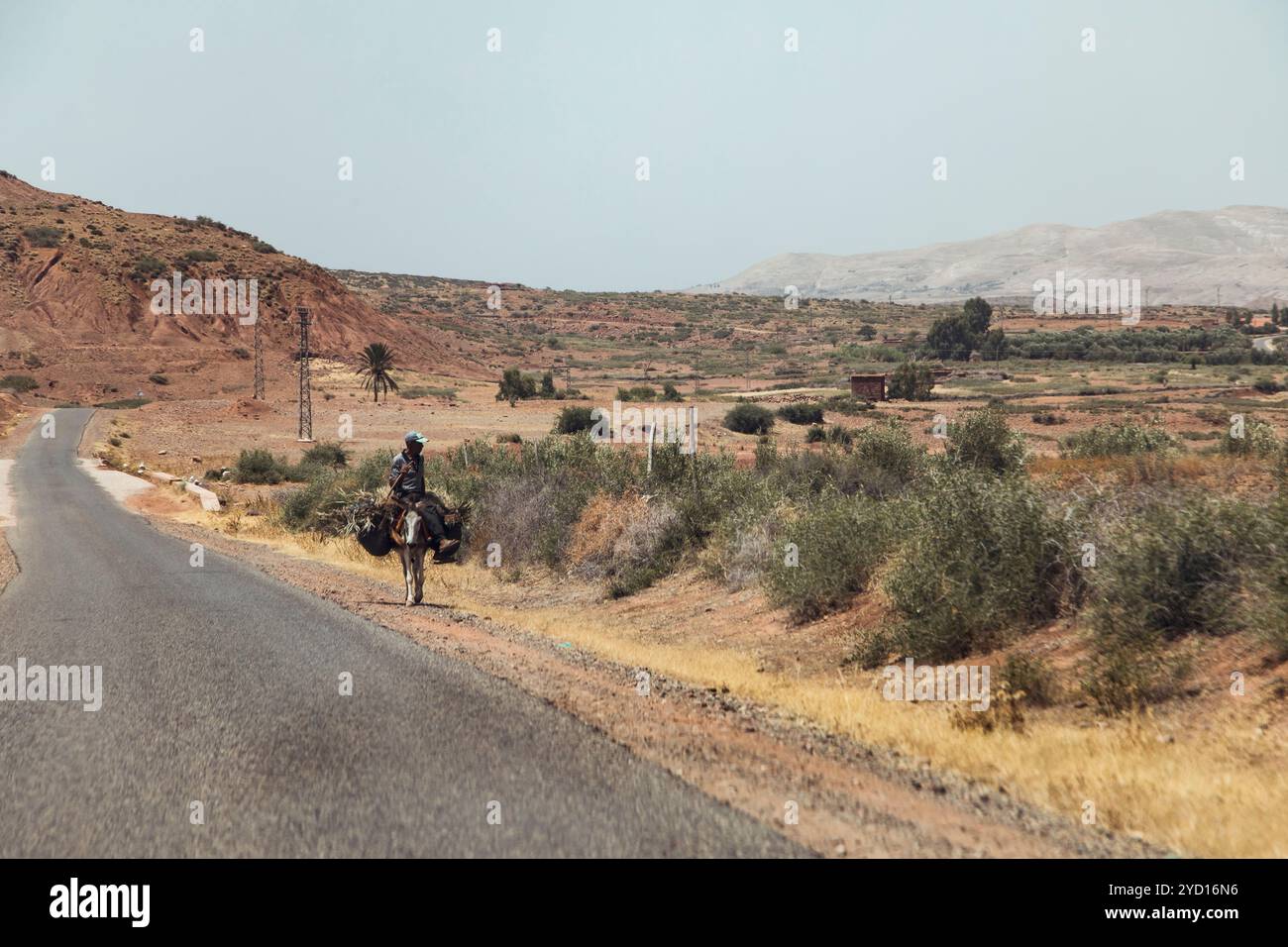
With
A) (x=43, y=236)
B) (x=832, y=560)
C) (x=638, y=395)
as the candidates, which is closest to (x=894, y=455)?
(x=832, y=560)

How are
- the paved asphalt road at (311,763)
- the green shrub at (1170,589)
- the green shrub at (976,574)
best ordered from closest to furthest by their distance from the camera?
1. the paved asphalt road at (311,763)
2. the green shrub at (1170,589)
3. the green shrub at (976,574)

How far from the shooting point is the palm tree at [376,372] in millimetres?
85312

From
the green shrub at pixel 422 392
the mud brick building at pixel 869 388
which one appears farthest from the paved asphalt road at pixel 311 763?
the green shrub at pixel 422 392

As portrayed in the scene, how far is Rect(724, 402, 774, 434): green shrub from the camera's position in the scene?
166 ft

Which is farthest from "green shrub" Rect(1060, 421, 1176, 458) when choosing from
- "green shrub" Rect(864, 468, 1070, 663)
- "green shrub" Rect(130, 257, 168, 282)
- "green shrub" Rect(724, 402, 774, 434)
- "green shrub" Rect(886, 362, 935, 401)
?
"green shrub" Rect(130, 257, 168, 282)

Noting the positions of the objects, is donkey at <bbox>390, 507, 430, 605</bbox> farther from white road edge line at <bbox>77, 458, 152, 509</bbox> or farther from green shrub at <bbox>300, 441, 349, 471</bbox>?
green shrub at <bbox>300, 441, 349, 471</bbox>

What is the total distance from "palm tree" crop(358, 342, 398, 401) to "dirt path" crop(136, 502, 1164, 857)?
75.1m

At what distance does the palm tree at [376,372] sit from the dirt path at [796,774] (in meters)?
75.1

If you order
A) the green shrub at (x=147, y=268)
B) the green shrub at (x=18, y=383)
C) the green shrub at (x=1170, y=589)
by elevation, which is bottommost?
the green shrub at (x=1170, y=589)

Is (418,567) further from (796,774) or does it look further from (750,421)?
(750,421)

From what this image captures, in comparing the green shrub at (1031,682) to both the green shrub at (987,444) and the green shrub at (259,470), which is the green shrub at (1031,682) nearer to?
the green shrub at (987,444)

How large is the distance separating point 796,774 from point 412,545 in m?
9.16

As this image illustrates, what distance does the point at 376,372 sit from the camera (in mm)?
85188
